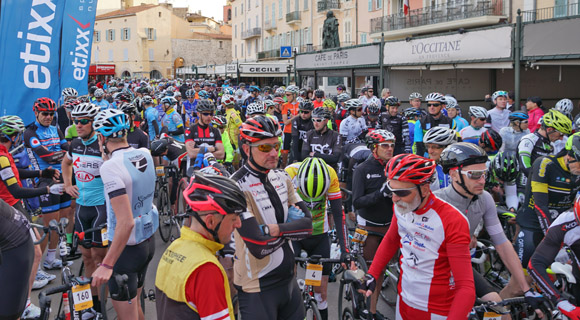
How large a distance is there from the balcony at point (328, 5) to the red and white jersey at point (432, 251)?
140 ft

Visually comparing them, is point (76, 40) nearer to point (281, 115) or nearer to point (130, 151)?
point (130, 151)

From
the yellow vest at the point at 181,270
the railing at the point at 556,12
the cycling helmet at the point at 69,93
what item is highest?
the railing at the point at 556,12

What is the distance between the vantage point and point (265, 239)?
3.57 m

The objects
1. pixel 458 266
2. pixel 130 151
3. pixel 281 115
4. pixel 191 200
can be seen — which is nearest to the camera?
pixel 191 200

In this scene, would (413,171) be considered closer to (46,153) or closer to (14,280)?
(14,280)

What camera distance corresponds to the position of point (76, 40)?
339 inches

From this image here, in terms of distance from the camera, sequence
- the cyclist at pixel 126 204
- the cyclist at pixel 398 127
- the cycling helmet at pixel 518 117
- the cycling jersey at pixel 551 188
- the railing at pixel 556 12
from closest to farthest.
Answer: the cyclist at pixel 126 204
the cycling jersey at pixel 551 188
the cycling helmet at pixel 518 117
the cyclist at pixel 398 127
the railing at pixel 556 12

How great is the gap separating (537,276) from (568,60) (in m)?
11.7

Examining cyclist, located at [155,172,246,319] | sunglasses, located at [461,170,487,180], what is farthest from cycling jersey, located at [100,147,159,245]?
sunglasses, located at [461,170,487,180]

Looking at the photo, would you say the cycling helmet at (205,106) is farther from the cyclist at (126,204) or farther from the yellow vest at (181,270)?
the yellow vest at (181,270)

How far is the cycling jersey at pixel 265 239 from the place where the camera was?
3.63 m

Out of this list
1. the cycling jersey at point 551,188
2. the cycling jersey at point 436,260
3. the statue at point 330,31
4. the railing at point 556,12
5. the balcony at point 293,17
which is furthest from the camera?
the balcony at point 293,17

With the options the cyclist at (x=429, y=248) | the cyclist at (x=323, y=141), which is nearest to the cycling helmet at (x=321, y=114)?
the cyclist at (x=323, y=141)

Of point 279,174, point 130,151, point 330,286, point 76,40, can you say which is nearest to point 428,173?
point 279,174
